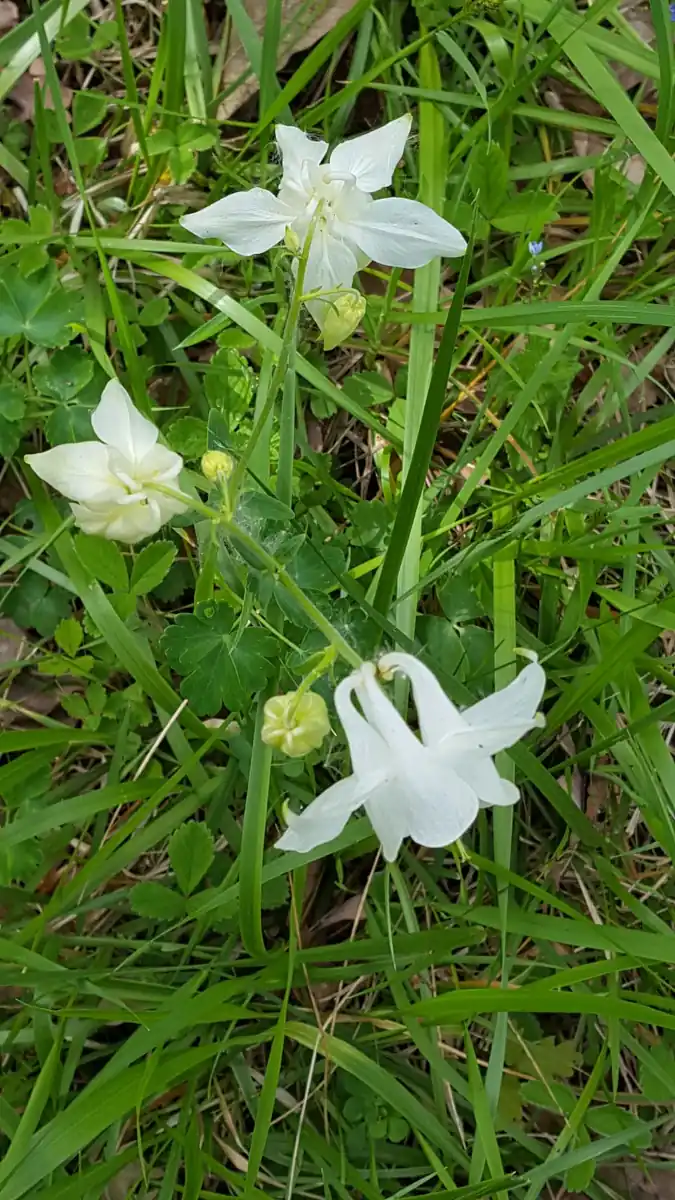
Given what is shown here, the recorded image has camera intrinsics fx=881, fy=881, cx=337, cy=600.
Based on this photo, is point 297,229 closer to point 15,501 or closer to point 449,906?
point 15,501

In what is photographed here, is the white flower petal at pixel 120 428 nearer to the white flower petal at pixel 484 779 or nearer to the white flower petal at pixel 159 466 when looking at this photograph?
the white flower petal at pixel 159 466

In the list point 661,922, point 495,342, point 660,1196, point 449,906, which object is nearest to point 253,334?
point 495,342

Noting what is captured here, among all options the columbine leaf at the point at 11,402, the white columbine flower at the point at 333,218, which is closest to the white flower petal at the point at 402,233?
the white columbine flower at the point at 333,218

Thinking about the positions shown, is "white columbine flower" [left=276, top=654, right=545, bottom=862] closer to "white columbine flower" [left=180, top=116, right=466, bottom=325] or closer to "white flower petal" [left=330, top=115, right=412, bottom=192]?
"white columbine flower" [left=180, top=116, right=466, bottom=325]

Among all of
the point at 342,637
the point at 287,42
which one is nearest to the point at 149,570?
the point at 342,637

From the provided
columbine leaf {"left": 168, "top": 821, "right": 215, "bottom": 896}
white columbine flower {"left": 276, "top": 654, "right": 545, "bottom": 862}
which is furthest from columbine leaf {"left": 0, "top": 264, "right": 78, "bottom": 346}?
white columbine flower {"left": 276, "top": 654, "right": 545, "bottom": 862}
